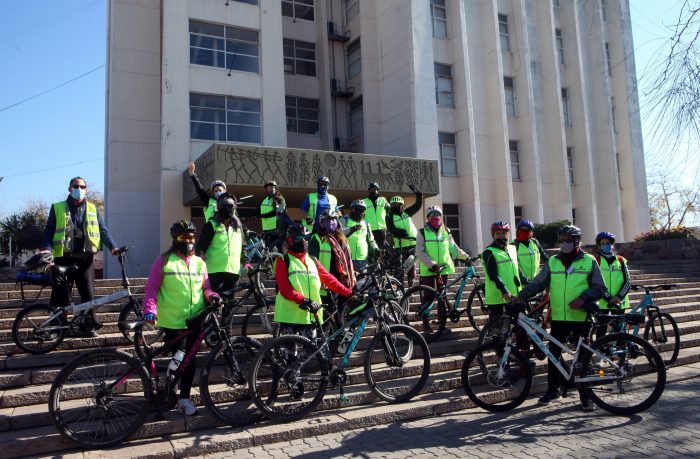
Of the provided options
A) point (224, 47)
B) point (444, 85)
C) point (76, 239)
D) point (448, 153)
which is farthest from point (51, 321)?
point (444, 85)

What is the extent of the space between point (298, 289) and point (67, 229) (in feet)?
11.0

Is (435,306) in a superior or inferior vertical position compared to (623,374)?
superior

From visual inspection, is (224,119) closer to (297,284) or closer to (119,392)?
(297,284)

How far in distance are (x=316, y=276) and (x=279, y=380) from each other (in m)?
1.24

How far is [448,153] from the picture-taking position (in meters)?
25.0

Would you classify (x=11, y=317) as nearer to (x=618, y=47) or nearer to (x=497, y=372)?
(x=497, y=372)

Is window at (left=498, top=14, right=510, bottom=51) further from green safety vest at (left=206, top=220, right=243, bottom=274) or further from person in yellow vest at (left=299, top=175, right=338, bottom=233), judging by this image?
green safety vest at (left=206, top=220, right=243, bottom=274)

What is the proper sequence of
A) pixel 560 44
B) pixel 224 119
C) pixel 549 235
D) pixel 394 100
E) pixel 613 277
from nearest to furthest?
pixel 613 277 → pixel 224 119 → pixel 549 235 → pixel 394 100 → pixel 560 44

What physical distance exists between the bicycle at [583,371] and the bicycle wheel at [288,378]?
5.69 ft

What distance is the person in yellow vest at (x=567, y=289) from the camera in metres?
6.05

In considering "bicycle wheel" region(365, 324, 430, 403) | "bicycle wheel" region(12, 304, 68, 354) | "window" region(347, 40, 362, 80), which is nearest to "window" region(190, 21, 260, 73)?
"window" region(347, 40, 362, 80)

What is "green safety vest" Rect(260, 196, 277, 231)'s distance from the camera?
9.84m

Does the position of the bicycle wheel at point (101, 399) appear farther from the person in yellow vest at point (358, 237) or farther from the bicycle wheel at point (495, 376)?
the person in yellow vest at point (358, 237)

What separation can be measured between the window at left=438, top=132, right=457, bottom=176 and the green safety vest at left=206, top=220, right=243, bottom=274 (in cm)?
1934
